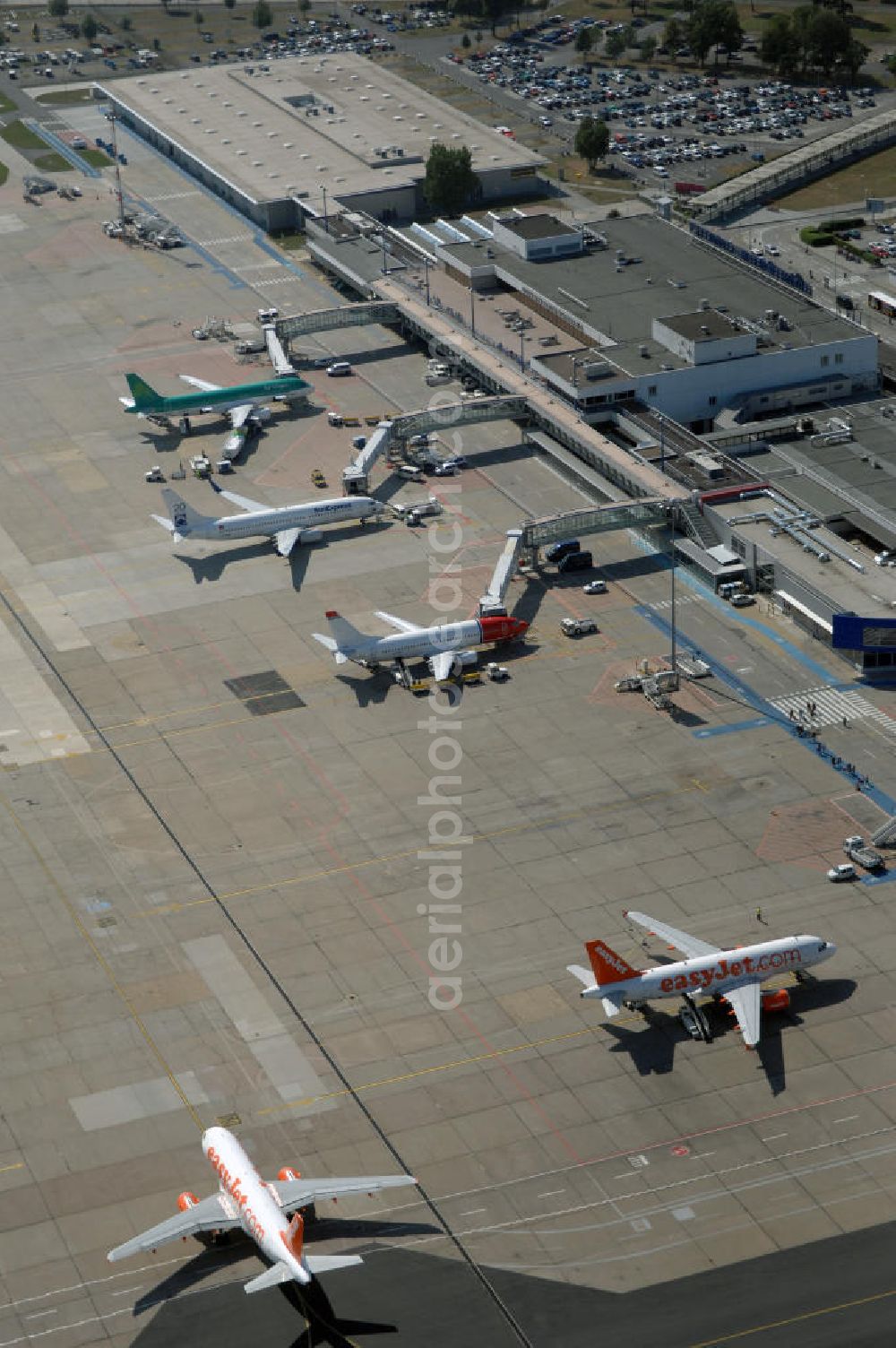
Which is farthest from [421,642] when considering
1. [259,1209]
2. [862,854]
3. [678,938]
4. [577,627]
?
[259,1209]

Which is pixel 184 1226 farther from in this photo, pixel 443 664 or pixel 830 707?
pixel 830 707

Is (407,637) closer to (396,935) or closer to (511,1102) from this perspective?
(396,935)

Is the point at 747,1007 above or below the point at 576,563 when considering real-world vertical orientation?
above

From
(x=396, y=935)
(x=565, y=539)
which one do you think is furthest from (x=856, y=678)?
(x=396, y=935)

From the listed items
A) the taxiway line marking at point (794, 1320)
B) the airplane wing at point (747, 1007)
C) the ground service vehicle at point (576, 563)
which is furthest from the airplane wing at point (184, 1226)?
the ground service vehicle at point (576, 563)

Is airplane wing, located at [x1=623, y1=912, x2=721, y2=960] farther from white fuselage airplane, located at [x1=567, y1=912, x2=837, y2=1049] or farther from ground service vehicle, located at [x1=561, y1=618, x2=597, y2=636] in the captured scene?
ground service vehicle, located at [x1=561, y1=618, x2=597, y2=636]

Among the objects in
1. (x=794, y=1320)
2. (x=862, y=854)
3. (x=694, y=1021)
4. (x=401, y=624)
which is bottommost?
(x=401, y=624)
